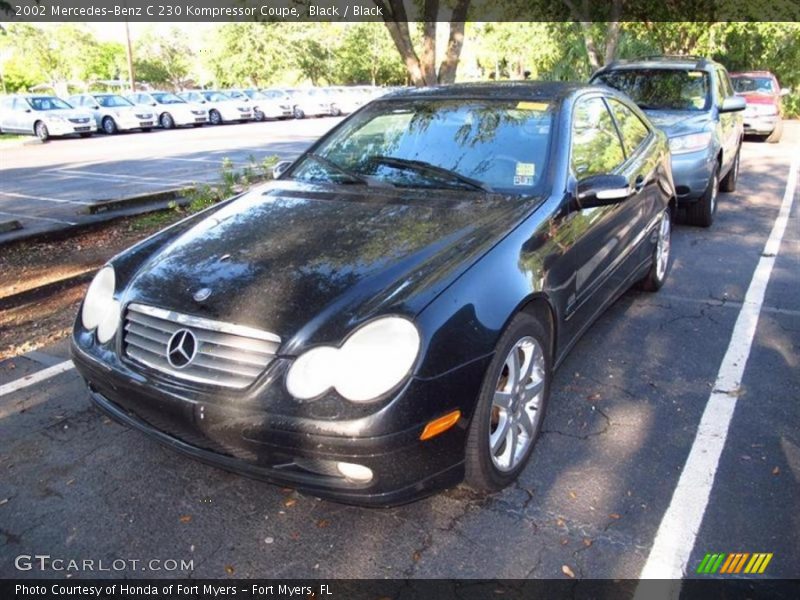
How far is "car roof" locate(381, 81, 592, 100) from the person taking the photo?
3.81 m

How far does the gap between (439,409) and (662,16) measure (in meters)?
21.0

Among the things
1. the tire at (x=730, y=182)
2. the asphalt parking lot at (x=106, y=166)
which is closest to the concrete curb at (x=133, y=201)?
the asphalt parking lot at (x=106, y=166)

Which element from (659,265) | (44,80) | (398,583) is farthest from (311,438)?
(44,80)

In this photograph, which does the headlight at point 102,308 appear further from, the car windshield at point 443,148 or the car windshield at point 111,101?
the car windshield at point 111,101

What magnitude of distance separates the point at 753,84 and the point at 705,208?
501 inches

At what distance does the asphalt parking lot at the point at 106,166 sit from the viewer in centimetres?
949

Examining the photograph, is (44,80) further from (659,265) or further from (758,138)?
(659,265)

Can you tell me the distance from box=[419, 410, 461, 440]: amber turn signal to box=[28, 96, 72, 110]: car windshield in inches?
1033

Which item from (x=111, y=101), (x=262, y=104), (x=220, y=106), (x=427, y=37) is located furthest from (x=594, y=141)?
(x=262, y=104)

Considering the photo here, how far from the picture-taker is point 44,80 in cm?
5759

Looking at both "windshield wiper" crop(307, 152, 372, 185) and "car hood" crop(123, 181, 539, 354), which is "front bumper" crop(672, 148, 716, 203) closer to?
"windshield wiper" crop(307, 152, 372, 185)

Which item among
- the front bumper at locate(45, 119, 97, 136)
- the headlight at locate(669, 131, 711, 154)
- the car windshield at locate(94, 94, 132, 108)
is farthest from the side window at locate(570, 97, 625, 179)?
the car windshield at locate(94, 94, 132, 108)

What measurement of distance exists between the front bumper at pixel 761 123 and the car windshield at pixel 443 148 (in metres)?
15.0

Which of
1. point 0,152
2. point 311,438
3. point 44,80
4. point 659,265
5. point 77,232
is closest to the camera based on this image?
point 311,438
